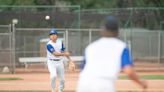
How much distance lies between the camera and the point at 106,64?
681cm

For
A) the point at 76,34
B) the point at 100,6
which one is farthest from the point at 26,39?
the point at 100,6

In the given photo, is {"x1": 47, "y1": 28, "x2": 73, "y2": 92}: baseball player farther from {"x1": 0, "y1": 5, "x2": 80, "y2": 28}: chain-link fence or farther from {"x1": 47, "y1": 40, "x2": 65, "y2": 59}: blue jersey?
{"x1": 0, "y1": 5, "x2": 80, "y2": 28}: chain-link fence

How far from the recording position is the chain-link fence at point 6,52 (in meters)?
30.8

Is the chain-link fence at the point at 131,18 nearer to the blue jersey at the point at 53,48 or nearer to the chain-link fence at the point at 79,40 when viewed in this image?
Result: the chain-link fence at the point at 79,40

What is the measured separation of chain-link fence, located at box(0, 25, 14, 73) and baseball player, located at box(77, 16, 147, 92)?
78.2 feet

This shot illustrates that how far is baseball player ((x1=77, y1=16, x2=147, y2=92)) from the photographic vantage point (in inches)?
267

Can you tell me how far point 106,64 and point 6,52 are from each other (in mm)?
25144

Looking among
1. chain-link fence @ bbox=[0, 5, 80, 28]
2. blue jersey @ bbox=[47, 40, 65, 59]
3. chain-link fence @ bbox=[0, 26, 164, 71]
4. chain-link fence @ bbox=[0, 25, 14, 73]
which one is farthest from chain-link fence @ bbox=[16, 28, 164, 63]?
blue jersey @ bbox=[47, 40, 65, 59]

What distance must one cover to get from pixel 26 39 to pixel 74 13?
3542 millimetres

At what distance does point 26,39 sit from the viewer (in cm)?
3244

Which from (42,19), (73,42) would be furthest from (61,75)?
(42,19)

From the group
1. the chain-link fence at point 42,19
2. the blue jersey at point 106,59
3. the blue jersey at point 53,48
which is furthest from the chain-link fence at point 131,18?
the blue jersey at point 106,59

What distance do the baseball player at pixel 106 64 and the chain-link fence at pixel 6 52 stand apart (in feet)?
78.2

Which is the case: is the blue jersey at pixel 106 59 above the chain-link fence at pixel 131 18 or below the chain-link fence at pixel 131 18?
below
